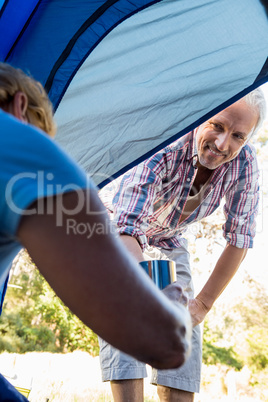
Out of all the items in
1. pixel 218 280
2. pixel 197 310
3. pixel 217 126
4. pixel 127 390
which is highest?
pixel 217 126

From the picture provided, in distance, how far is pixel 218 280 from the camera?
2551 mm

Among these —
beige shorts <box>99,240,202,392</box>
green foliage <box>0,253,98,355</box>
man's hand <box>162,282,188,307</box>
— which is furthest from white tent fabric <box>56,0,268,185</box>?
green foliage <box>0,253,98,355</box>

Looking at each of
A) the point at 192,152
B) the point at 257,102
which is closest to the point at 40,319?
the point at 192,152

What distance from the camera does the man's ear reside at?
2.96 ft

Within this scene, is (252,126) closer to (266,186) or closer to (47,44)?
(47,44)

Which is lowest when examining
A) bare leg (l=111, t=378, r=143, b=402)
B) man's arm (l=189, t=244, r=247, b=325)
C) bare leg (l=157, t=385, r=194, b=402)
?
bare leg (l=157, t=385, r=194, b=402)

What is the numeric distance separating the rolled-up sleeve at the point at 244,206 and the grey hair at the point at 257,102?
0.17 meters

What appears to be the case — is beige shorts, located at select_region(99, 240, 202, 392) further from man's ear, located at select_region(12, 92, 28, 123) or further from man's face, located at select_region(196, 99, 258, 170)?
man's ear, located at select_region(12, 92, 28, 123)

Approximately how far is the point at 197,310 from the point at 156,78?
116 centimetres

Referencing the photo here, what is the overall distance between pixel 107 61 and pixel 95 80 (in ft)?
0.30

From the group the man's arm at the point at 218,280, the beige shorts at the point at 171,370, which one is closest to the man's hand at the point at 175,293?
the beige shorts at the point at 171,370

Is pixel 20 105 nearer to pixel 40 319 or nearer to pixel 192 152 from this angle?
pixel 192 152

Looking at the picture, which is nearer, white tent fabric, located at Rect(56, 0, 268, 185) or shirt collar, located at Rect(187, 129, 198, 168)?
white tent fabric, located at Rect(56, 0, 268, 185)

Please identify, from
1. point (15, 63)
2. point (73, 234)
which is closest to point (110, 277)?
point (73, 234)
